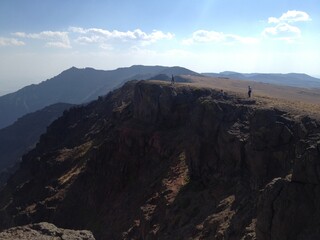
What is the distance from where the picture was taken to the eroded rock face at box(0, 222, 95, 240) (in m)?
20.2

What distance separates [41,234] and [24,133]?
504 ft

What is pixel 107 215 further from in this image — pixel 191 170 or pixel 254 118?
pixel 254 118

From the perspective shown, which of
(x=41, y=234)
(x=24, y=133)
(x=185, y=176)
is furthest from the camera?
(x=24, y=133)

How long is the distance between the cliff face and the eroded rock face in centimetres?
878

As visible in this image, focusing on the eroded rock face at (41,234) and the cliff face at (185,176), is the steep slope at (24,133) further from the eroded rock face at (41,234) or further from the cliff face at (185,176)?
the eroded rock face at (41,234)

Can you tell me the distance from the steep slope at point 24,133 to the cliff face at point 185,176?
86.2m

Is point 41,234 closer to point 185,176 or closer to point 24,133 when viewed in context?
point 185,176

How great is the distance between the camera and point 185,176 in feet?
135

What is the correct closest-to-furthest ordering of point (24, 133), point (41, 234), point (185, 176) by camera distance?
point (41, 234) → point (185, 176) → point (24, 133)

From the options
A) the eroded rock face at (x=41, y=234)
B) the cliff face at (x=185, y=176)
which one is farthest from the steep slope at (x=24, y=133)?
the eroded rock face at (x=41, y=234)

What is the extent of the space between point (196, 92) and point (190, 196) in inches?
769

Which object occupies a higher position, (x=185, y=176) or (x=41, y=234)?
(x=41, y=234)

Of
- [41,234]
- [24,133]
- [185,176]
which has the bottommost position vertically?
[24,133]

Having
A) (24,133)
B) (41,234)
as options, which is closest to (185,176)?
(41,234)
